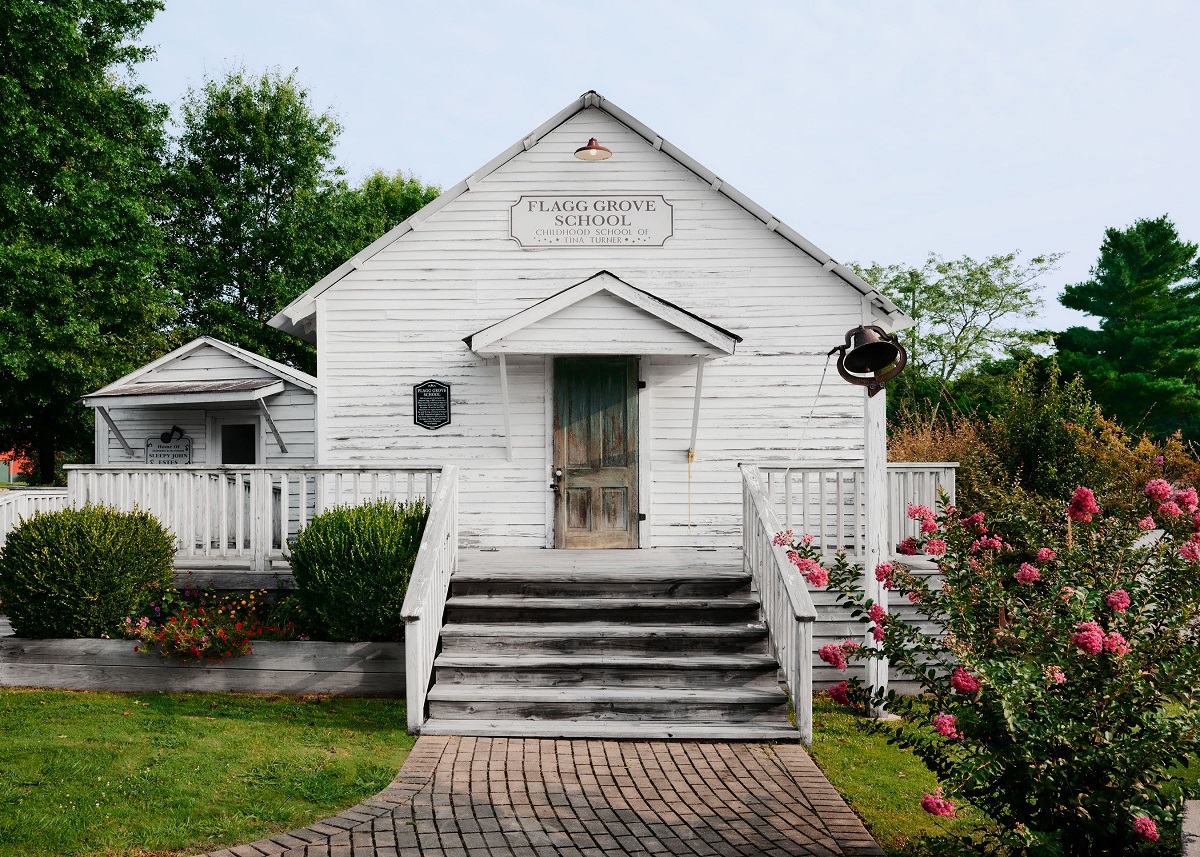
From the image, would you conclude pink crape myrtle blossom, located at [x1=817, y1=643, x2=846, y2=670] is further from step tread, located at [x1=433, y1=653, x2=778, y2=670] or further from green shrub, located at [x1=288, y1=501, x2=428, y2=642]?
green shrub, located at [x1=288, y1=501, x2=428, y2=642]

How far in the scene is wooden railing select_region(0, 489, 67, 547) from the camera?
9883 millimetres

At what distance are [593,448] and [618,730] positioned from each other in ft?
12.5

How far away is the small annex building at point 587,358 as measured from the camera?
9375 millimetres

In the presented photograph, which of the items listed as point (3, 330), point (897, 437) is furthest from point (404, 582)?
point (3, 330)

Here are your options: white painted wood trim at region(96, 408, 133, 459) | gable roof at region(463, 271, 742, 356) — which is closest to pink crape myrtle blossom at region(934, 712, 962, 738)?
gable roof at region(463, 271, 742, 356)

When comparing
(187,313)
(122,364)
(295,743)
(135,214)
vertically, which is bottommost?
(295,743)

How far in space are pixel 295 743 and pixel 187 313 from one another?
2442 cm

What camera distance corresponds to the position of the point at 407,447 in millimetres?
9453

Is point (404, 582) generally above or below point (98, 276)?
below

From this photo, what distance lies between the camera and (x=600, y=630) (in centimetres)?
693

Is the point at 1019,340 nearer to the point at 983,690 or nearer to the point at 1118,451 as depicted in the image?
the point at 1118,451

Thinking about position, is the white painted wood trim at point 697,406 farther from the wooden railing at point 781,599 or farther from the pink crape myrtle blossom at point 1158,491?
the pink crape myrtle blossom at point 1158,491

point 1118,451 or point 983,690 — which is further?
point 1118,451

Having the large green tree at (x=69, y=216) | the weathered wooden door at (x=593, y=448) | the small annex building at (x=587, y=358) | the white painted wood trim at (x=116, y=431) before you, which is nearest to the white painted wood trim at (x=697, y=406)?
the small annex building at (x=587, y=358)
